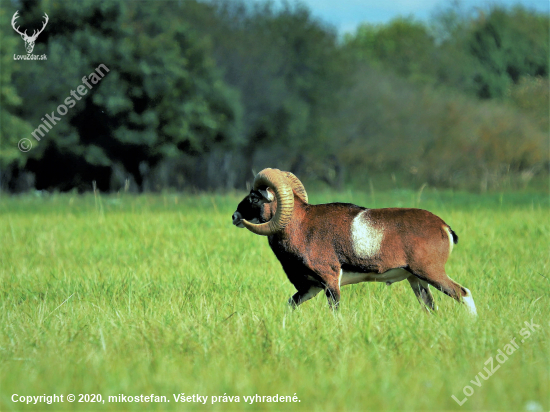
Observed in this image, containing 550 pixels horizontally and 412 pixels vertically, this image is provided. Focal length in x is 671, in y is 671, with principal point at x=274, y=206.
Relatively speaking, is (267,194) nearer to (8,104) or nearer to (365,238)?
(365,238)

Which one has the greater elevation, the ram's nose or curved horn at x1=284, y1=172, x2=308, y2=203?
curved horn at x1=284, y1=172, x2=308, y2=203

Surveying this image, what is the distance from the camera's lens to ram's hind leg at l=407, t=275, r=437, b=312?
6.60m

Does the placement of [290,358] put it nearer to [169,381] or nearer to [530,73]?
[169,381]

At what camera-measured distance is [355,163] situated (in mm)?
53156

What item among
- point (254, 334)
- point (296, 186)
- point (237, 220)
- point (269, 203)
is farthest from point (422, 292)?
point (254, 334)

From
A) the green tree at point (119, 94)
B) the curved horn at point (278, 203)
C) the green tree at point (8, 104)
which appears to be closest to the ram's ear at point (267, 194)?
the curved horn at point (278, 203)

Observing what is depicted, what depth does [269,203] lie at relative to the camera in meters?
6.62

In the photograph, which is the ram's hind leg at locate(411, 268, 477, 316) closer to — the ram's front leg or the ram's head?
the ram's front leg

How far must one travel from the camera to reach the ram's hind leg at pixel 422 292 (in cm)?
660

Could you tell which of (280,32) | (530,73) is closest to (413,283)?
(280,32)

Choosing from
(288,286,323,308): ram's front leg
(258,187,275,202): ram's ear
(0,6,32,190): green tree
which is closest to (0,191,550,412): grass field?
(288,286,323,308): ram's front leg

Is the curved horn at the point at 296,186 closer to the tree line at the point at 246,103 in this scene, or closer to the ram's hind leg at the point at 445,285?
the ram's hind leg at the point at 445,285

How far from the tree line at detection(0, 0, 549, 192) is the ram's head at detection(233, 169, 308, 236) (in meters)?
15.1

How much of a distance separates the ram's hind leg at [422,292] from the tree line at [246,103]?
48.1 ft
